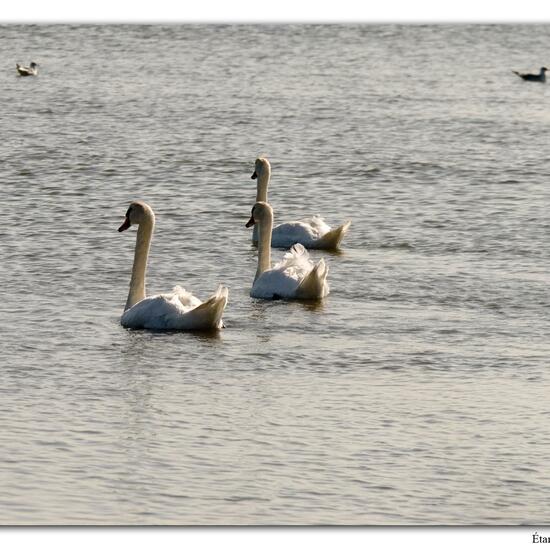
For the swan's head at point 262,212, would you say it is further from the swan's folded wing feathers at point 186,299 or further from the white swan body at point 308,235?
the swan's folded wing feathers at point 186,299

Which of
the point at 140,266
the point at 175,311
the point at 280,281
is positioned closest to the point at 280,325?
the point at 175,311

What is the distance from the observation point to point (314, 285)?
19.0 meters

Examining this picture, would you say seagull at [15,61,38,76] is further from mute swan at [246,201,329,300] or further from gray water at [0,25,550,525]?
mute swan at [246,201,329,300]

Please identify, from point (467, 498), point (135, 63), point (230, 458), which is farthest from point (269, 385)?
point (135, 63)

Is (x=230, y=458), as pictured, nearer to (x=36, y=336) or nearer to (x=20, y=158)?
(x=36, y=336)

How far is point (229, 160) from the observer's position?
1261 inches

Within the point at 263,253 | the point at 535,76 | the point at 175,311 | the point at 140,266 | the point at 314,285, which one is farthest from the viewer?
the point at 535,76

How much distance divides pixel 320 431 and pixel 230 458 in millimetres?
1119

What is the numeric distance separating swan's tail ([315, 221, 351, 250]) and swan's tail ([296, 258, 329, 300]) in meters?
3.37

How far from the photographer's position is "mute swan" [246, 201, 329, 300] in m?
19.1

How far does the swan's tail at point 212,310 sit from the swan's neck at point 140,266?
1027mm

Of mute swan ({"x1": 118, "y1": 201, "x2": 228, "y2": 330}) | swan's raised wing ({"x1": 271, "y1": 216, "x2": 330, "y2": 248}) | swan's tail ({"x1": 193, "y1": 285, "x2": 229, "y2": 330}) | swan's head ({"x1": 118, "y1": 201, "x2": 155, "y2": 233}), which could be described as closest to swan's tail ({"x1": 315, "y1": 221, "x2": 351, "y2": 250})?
swan's raised wing ({"x1": 271, "y1": 216, "x2": 330, "y2": 248})

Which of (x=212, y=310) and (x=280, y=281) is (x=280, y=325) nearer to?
(x=212, y=310)

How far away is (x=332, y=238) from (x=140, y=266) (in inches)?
195
